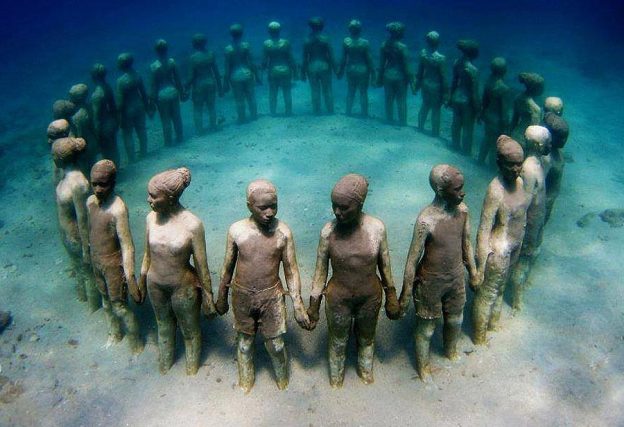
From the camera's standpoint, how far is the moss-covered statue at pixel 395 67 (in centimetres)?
967

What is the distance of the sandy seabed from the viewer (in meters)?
4.01

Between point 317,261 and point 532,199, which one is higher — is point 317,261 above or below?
below

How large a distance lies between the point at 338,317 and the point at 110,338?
291 centimetres

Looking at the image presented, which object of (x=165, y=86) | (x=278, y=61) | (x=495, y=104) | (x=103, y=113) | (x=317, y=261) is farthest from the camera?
(x=278, y=61)

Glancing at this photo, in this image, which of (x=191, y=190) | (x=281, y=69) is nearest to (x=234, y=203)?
(x=191, y=190)

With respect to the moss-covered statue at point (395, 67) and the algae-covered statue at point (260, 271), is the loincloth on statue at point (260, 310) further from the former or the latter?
the moss-covered statue at point (395, 67)

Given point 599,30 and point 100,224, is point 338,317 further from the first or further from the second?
point 599,30

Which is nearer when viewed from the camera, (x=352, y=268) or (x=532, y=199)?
(x=352, y=268)

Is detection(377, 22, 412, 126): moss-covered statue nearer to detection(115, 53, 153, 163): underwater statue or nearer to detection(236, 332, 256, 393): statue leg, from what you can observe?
detection(115, 53, 153, 163): underwater statue

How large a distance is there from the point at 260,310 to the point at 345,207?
1307mm

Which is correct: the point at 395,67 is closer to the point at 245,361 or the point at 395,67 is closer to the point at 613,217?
the point at 613,217

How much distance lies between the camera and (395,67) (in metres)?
10.0

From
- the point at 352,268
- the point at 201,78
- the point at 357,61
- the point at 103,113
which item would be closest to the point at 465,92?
the point at 357,61

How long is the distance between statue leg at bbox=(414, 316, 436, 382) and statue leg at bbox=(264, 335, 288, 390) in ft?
4.53
